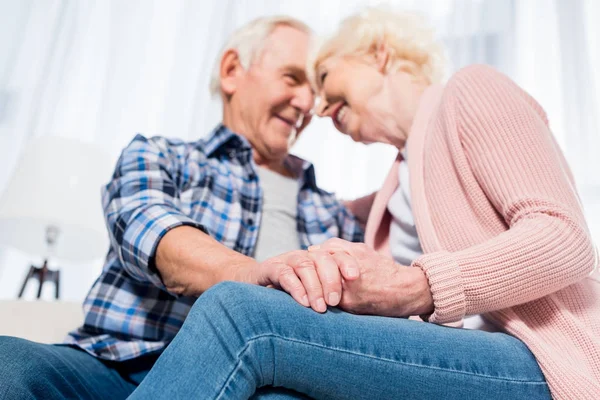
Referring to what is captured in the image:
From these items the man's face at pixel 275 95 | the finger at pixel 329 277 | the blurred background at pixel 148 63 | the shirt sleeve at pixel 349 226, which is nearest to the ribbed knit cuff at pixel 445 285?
the finger at pixel 329 277

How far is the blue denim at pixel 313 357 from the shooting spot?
2.04ft

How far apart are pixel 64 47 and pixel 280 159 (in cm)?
153

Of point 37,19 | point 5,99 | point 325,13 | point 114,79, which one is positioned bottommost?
point 5,99

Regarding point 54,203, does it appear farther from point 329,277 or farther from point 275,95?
point 329,277

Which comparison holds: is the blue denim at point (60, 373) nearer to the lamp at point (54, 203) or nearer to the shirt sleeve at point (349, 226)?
the shirt sleeve at point (349, 226)

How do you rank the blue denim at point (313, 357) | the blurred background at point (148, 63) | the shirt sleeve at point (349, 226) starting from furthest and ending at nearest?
the blurred background at point (148, 63), the shirt sleeve at point (349, 226), the blue denim at point (313, 357)

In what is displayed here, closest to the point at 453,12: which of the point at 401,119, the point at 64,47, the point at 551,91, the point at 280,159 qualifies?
the point at 551,91

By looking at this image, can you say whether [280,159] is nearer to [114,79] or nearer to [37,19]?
[114,79]

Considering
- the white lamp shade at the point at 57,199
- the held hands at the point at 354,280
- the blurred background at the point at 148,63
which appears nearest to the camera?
the held hands at the point at 354,280

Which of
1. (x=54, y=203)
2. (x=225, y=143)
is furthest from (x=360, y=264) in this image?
(x=54, y=203)

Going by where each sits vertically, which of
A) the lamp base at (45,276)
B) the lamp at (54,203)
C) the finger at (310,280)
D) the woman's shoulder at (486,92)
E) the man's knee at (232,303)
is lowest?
the lamp base at (45,276)

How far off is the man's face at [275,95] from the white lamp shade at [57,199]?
76cm

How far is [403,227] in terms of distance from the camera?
115cm

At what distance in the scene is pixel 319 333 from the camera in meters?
0.67
